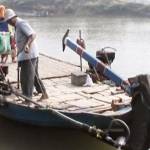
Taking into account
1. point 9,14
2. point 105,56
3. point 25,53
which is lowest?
point 105,56

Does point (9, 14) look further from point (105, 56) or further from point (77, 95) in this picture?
point (105, 56)

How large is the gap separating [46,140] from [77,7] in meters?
44.5

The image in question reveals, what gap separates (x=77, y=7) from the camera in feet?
175

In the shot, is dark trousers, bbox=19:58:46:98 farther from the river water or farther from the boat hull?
the river water

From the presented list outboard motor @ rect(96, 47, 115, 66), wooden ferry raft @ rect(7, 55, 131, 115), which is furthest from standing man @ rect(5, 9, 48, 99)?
outboard motor @ rect(96, 47, 115, 66)

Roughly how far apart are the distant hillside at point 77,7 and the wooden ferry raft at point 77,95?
121ft

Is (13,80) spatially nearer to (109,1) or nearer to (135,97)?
(135,97)

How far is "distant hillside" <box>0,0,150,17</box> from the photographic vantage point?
4944 cm

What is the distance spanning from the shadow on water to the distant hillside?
126 feet

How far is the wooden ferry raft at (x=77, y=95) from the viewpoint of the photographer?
8.46m

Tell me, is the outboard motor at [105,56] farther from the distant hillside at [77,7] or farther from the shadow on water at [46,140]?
the distant hillside at [77,7]

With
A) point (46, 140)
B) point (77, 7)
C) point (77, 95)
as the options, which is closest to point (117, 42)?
point (77, 95)

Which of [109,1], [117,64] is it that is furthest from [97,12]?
[117,64]

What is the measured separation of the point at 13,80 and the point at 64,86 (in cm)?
116
